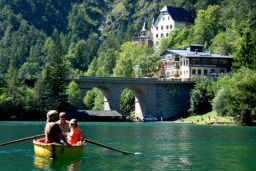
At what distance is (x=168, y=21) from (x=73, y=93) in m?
74.9

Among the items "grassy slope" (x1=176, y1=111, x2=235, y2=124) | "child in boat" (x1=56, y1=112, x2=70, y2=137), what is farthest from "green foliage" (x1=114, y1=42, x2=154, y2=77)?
"child in boat" (x1=56, y1=112, x2=70, y2=137)

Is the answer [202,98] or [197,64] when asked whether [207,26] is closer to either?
[197,64]

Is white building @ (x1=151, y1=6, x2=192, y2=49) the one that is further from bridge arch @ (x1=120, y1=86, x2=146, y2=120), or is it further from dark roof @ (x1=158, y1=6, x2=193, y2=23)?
bridge arch @ (x1=120, y1=86, x2=146, y2=120)

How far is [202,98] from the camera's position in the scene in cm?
11156

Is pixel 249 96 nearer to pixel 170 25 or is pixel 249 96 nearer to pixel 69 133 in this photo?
pixel 69 133

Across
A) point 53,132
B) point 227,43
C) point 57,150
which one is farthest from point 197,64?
point 53,132

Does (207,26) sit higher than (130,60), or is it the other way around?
(207,26)

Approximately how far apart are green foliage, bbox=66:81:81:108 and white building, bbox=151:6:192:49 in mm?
65898

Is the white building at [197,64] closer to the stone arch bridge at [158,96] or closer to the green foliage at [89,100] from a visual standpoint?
the stone arch bridge at [158,96]

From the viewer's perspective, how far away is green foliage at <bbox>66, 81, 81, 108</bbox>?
114200 millimetres

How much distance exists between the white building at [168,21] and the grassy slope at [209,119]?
74.7 meters

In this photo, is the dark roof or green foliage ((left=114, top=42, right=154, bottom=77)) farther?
the dark roof

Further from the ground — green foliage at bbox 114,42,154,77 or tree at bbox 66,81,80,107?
green foliage at bbox 114,42,154,77

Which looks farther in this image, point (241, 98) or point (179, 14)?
point (179, 14)
